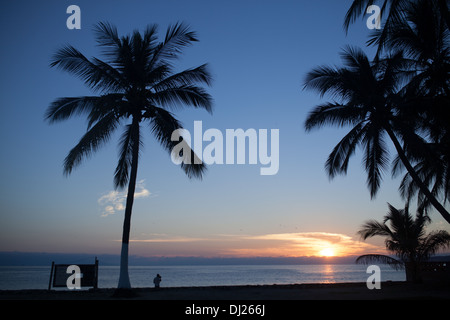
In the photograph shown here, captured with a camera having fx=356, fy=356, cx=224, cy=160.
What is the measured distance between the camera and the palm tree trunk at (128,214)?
13.0 metres

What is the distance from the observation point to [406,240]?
1948 cm

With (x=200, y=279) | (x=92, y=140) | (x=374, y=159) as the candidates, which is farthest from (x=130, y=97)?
(x=200, y=279)

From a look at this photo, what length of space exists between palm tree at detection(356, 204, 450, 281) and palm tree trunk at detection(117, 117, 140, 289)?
12.6m

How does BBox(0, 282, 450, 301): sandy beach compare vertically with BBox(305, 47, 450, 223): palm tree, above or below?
below

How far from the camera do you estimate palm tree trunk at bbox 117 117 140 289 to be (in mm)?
Result: 13031

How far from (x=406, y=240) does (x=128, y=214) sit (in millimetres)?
14977

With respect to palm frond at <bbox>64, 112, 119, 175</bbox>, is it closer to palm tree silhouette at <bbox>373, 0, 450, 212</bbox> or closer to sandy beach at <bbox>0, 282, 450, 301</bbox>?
sandy beach at <bbox>0, 282, 450, 301</bbox>

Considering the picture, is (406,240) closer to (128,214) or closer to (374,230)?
(374,230)

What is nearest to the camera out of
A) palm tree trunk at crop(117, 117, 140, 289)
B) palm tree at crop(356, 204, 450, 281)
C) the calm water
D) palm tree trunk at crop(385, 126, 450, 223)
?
palm tree trunk at crop(117, 117, 140, 289)

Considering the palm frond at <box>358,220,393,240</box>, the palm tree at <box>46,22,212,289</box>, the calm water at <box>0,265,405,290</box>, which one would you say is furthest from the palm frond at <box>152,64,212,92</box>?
the calm water at <box>0,265,405,290</box>
